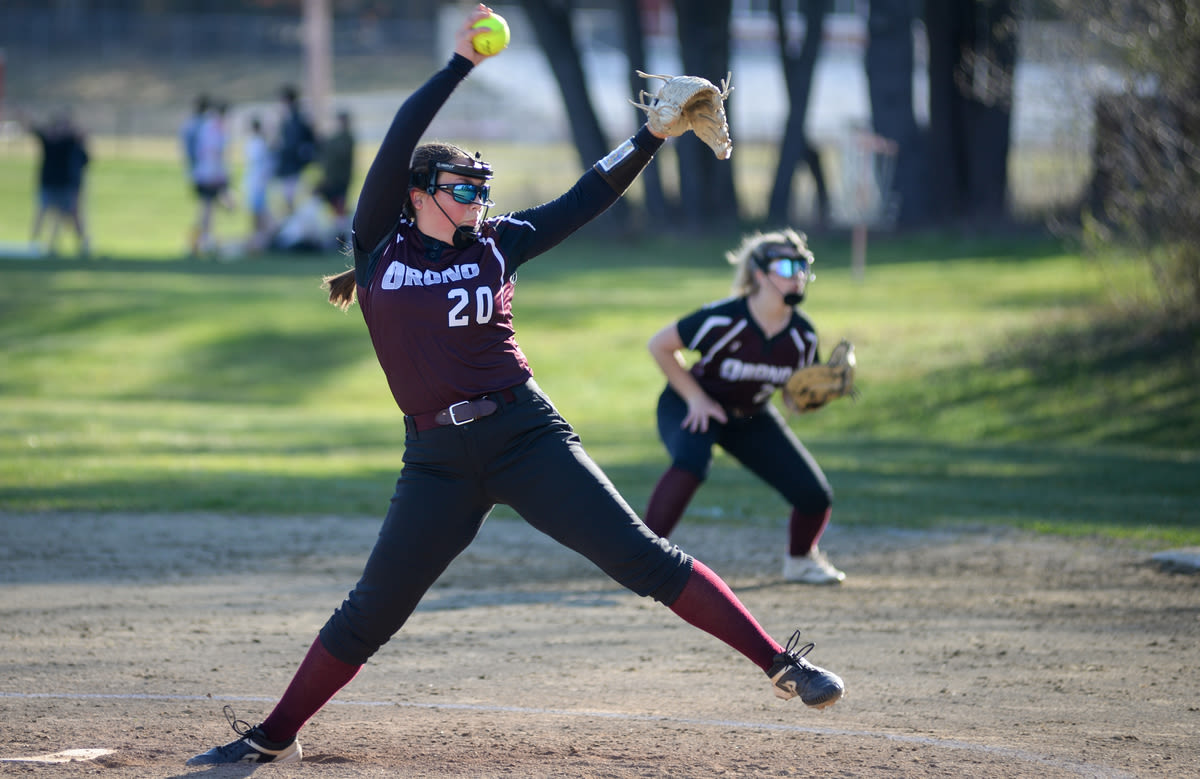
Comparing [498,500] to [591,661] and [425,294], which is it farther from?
[591,661]

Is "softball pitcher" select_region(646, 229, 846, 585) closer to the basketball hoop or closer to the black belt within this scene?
the black belt

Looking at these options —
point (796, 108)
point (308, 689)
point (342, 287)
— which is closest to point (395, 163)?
point (342, 287)

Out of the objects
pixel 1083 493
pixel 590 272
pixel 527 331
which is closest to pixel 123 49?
pixel 590 272

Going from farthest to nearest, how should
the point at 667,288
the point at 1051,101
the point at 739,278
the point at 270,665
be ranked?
the point at 667,288 → the point at 1051,101 → the point at 739,278 → the point at 270,665

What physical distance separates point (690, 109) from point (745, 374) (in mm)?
2639

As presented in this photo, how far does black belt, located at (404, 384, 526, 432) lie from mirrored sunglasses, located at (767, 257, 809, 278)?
3.03 m

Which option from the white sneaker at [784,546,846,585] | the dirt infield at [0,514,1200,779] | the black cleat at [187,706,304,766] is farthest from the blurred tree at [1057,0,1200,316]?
the black cleat at [187,706,304,766]

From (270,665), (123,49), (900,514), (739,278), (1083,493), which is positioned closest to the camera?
(270,665)

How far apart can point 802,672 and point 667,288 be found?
16849mm

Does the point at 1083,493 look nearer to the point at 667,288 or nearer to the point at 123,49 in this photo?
the point at 667,288

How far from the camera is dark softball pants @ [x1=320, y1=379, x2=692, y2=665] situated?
4.57 m

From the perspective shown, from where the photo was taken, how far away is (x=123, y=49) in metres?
62.2

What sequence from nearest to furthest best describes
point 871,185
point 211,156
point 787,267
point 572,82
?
1. point 787,267
2. point 211,156
3. point 871,185
4. point 572,82

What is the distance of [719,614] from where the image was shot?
4.65m
